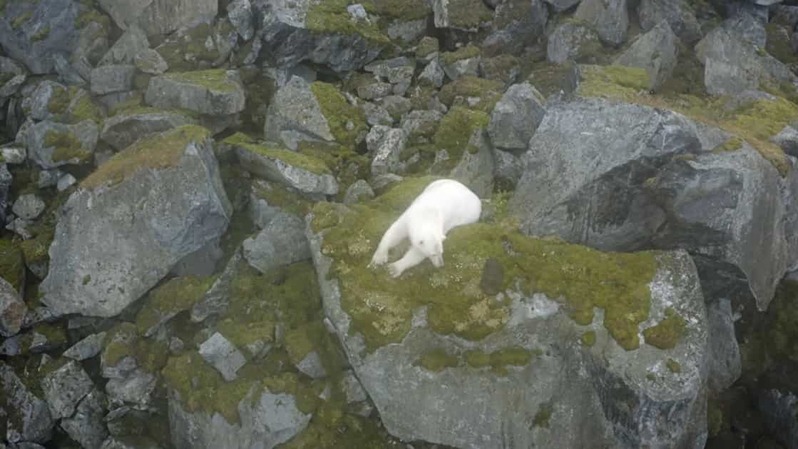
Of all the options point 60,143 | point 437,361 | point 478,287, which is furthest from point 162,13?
point 437,361

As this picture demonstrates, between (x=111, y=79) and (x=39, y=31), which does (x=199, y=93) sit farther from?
(x=39, y=31)

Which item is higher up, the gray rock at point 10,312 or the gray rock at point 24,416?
the gray rock at point 10,312

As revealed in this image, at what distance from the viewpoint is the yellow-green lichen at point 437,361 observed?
1319 centimetres

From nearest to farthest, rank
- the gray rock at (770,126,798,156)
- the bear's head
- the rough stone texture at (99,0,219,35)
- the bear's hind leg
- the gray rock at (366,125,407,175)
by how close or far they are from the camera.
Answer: the bear's head
the bear's hind leg
the gray rock at (770,126,798,156)
the gray rock at (366,125,407,175)
the rough stone texture at (99,0,219,35)

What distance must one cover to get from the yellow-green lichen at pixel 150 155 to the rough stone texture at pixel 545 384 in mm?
6794

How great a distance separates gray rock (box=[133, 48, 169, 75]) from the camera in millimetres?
21688

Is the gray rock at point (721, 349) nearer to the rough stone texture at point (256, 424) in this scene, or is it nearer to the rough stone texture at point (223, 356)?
the rough stone texture at point (256, 424)

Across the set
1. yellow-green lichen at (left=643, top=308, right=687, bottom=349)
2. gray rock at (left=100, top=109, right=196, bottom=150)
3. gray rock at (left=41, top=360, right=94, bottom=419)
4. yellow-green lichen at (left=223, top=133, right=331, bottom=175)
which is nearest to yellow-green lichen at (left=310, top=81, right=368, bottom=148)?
yellow-green lichen at (left=223, top=133, right=331, bottom=175)

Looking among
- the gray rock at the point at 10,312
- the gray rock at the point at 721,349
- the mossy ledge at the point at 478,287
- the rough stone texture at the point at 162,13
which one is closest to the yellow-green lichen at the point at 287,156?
the mossy ledge at the point at 478,287

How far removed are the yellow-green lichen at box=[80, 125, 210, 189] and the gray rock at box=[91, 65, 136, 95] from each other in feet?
14.8

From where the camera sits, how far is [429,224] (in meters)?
13.3

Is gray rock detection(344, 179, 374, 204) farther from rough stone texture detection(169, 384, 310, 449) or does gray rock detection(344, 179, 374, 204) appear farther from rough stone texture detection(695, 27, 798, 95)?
rough stone texture detection(695, 27, 798, 95)

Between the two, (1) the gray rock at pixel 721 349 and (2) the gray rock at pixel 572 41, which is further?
(2) the gray rock at pixel 572 41

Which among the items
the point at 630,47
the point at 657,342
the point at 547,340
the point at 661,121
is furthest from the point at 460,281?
the point at 630,47
